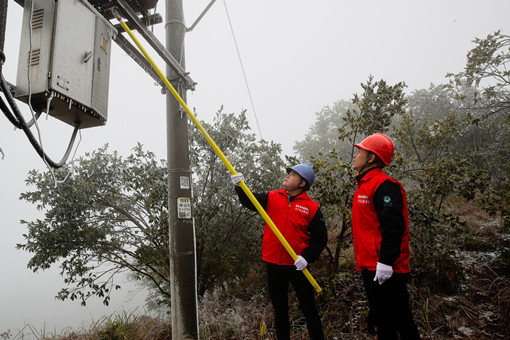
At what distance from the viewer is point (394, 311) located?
210 cm

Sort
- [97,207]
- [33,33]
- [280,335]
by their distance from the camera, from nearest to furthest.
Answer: [33,33] < [280,335] < [97,207]

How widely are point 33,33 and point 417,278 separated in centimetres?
487

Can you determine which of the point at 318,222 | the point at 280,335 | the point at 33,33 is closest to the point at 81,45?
the point at 33,33

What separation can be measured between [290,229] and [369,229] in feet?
2.59

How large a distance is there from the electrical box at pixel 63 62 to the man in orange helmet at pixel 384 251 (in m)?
2.29

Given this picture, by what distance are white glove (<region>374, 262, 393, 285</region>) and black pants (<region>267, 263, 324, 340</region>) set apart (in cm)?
81

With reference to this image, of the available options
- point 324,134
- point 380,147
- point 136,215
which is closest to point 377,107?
point 380,147

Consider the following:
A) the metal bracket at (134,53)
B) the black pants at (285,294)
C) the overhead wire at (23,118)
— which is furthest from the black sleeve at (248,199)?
the metal bracket at (134,53)

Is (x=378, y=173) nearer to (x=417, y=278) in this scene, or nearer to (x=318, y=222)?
(x=318, y=222)

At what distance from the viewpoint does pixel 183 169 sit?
3.44m

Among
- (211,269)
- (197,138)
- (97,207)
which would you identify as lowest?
(211,269)

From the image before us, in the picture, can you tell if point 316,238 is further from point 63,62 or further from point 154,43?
point 154,43

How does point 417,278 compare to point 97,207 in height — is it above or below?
below

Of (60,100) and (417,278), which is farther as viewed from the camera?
(417,278)
